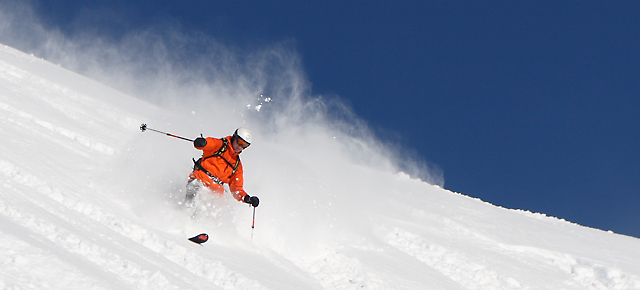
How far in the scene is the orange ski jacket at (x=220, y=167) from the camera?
25.2ft

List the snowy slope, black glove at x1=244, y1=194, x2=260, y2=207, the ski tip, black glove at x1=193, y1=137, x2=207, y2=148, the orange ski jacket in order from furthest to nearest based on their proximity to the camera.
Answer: the orange ski jacket, black glove at x1=244, y1=194, x2=260, y2=207, black glove at x1=193, y1=137, x2=207, y2=148, the ski tip, the snowy slope

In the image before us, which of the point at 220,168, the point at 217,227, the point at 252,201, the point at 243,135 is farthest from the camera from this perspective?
the point at 220,168

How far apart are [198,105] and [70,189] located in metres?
17.4

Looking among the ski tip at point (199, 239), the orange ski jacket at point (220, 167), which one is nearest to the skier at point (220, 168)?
the orange ski jacket at point (220, 167)

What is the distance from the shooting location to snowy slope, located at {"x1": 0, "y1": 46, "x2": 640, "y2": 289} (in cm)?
477

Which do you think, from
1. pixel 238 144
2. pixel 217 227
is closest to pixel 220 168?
pixel 238 144

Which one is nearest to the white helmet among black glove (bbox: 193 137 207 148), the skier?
the skier

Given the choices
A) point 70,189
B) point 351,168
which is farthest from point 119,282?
point 351,168

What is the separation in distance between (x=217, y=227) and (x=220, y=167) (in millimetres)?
1031

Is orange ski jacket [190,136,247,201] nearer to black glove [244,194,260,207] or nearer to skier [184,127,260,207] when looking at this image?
skier [184,127,260,207]

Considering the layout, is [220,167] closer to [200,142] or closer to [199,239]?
[200,142]

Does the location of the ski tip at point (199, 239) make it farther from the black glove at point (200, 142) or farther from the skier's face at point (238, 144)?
the skier's face at point (238, 144)

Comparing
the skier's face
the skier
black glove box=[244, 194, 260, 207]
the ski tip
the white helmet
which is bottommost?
the ski tip

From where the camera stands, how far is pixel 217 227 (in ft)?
23.9
